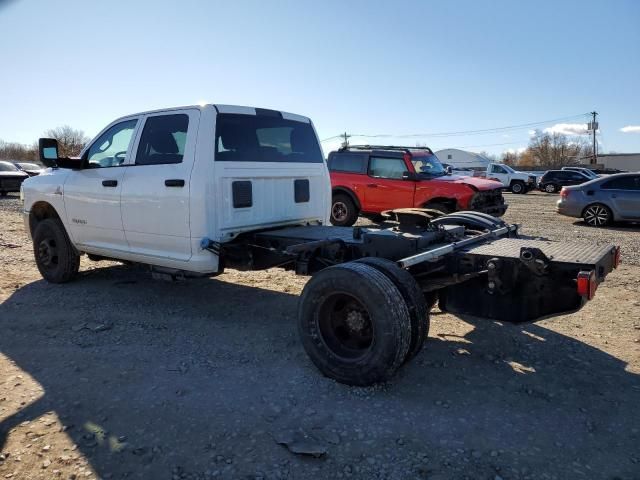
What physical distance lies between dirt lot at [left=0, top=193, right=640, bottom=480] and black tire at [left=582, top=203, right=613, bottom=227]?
842 cm

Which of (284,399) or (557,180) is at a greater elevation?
(557,180)

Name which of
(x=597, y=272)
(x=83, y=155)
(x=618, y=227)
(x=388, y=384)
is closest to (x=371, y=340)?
(x=388, y=384)

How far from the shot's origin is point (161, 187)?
4.88 metres

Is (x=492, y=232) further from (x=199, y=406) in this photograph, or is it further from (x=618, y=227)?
(x=618, y=227)

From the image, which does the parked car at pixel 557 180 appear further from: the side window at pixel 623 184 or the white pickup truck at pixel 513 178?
the side window at pixel 623 184

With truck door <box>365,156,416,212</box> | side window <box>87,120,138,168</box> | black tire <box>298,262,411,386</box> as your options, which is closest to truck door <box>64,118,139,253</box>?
side window <box>87,120,138,168</box>

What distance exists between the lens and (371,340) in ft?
12.0

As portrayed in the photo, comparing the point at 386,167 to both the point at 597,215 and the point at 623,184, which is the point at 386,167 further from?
the point at 623,184

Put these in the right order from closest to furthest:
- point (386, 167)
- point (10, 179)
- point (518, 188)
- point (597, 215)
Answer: point (386, 167) < point (597, 215) < point (10, 179) < point (518, 188)

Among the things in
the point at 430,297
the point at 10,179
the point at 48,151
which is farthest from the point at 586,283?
the point at 10,179

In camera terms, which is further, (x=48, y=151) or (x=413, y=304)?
(x=48, y=151)

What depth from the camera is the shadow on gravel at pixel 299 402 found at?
9.04 feet

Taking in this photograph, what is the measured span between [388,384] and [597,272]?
1621mm

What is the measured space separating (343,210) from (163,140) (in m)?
7.41
